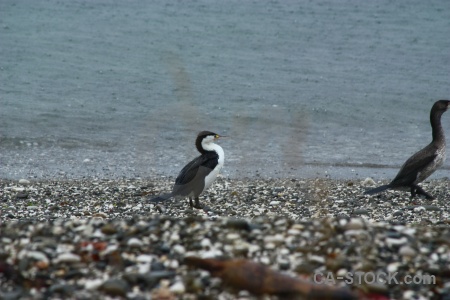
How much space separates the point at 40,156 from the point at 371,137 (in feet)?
22.7

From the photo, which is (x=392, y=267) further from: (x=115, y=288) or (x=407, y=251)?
(x=115, y=288)

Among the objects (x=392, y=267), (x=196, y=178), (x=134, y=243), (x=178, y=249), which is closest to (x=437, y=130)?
(x=196, y=178)

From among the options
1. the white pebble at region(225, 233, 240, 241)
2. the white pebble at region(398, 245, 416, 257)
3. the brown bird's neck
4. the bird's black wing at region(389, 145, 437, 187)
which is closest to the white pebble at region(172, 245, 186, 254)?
the white pebble at region(225, 233, 240, 241)

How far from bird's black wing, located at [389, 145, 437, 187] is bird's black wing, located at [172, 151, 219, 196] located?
2529mm

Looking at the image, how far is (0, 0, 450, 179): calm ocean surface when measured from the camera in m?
14.6

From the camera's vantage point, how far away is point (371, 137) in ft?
55.2

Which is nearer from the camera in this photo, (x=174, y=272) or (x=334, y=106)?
(x=174, y=272)

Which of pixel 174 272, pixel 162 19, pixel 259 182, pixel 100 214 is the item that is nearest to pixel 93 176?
pixel 259 182

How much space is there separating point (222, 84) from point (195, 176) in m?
11.0

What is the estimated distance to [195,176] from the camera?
32.4ft

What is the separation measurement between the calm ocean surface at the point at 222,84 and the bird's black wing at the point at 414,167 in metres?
2.42

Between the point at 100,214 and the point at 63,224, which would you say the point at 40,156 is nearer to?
the point at 100,214

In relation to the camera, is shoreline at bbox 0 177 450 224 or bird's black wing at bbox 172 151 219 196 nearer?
shoreline at bbox 0 177 450 224

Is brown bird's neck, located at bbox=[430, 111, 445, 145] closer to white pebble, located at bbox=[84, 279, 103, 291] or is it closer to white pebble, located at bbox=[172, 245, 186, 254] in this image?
white pebble, located at bbox=[172, 245, 186, 254]
